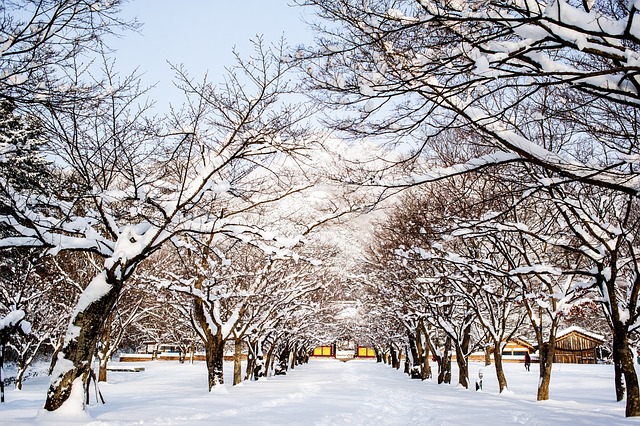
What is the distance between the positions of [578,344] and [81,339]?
5277 cm

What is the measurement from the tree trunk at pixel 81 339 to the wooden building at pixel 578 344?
45.7 meters

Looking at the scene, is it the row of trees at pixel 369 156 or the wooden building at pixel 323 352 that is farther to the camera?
the wooden building at pixel 323 352

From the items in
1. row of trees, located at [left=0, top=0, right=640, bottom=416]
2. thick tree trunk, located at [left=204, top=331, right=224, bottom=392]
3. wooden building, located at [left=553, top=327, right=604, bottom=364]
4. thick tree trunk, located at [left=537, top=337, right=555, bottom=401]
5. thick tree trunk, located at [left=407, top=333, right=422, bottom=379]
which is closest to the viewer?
row of trees, located at [left=0, top=0, right=640, bottom=416]

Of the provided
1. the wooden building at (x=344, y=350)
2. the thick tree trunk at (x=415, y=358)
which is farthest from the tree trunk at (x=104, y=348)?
the wooden building at (x=344, y=350)

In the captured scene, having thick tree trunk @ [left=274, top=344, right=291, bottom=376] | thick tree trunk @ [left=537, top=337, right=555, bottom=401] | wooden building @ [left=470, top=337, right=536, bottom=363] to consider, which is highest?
thick tree trunk @ [left=537, top=337, right=555, bottom=401]

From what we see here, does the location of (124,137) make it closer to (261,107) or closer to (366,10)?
(261,107)

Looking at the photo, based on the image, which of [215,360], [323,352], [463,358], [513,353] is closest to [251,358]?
[215,360]

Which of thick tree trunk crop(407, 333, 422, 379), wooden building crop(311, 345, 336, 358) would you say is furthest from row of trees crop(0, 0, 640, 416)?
wooden building crop(311, 345, 336, 358)

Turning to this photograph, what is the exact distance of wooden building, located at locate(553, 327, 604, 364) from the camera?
46562mm

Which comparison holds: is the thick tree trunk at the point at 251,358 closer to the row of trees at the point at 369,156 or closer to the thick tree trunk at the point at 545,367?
the row of trees at the point at 369,156

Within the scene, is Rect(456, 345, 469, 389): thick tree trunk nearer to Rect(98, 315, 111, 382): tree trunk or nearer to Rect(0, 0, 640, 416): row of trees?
Rect(0, 0, 640, 416): row of trees

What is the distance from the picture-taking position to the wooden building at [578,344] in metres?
46.6

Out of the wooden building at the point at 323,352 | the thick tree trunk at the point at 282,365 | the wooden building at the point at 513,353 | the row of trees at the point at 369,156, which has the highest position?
the row of trees at the point at 369,156

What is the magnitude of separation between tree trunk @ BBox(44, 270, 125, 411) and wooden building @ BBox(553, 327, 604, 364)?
45.7 m
